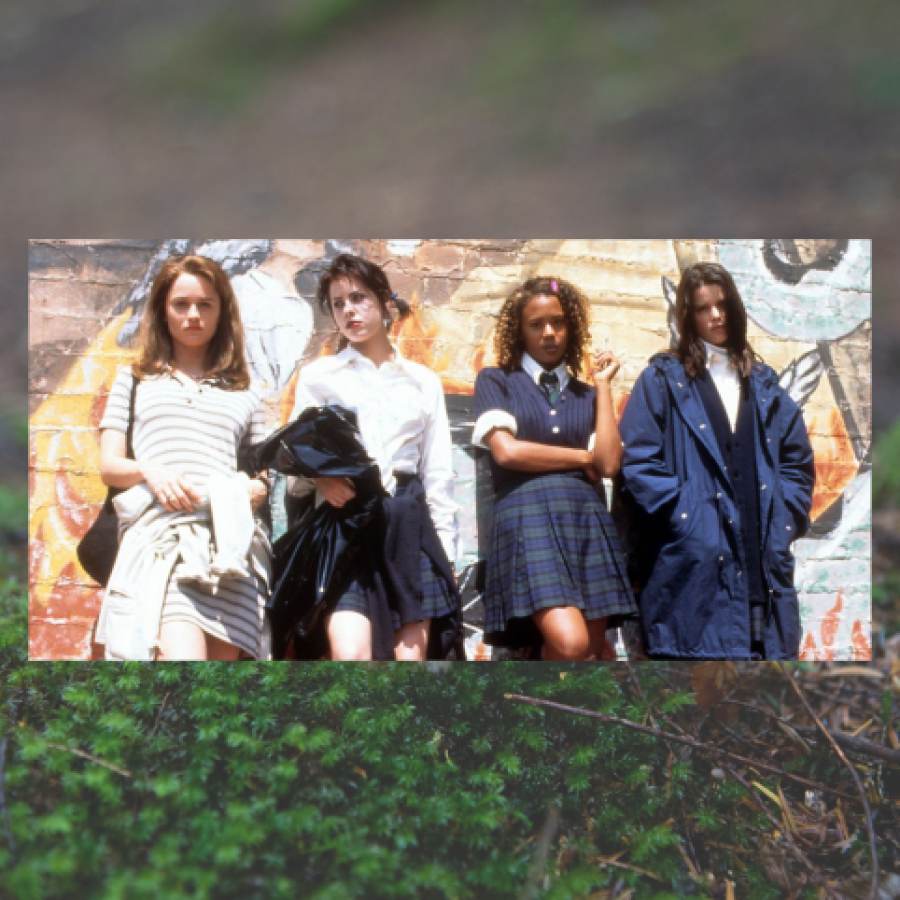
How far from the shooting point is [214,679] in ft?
8.25

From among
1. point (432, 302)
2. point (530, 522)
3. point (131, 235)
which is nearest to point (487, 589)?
point (530, 522)

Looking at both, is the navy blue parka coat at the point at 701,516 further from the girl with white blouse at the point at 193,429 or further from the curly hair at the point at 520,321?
the girl with white blouse at the point at 193,429

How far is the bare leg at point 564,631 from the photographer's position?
2.63 m

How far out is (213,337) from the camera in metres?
2.70

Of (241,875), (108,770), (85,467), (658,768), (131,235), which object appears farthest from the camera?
(131,235)

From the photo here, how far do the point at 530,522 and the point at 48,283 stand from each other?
1.29 m

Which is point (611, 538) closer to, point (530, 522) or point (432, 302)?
point (530, 522)

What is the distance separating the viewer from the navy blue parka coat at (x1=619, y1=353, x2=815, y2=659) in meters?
2.68

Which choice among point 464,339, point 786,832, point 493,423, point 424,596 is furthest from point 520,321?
point 786,832

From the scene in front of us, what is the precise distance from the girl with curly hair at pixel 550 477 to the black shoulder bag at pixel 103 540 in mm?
858

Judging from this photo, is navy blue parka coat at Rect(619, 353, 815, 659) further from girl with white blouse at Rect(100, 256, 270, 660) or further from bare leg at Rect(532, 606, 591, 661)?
girl with white blouse at Rect(100, 256, 270, 660)

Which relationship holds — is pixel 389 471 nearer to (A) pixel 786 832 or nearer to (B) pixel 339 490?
(B) pixel 339 490

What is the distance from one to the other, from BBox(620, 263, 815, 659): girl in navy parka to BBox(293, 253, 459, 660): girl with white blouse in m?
0.47

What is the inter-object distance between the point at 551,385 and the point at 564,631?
1.95ft
